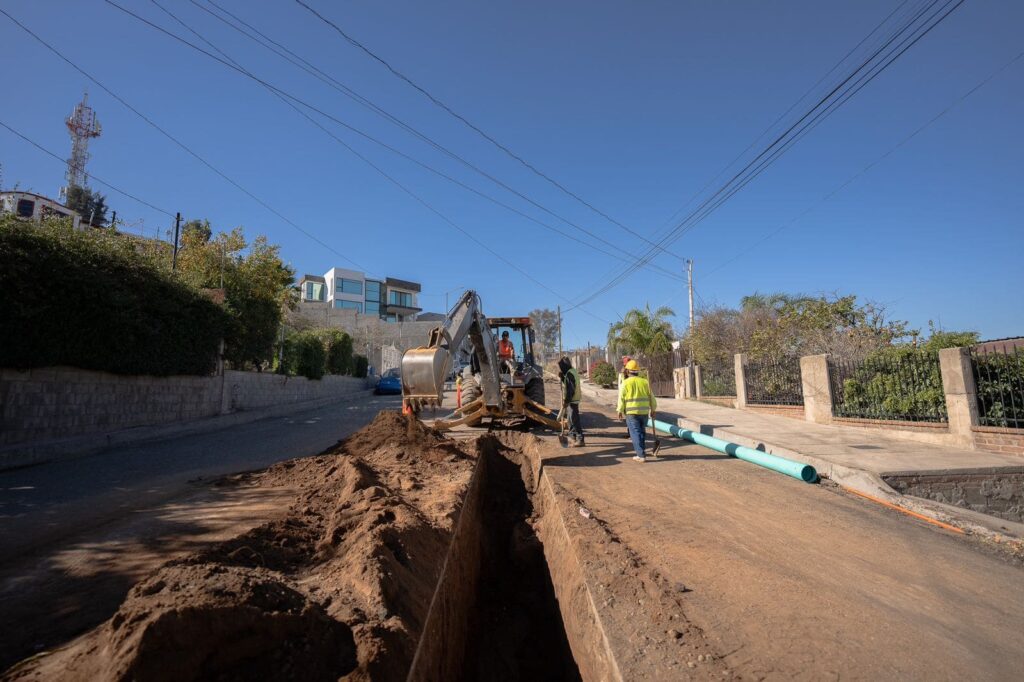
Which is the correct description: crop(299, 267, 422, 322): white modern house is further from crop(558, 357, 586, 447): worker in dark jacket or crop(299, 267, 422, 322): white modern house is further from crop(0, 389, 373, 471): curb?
crop(558, 357, 586, 447): worker in dark jacket

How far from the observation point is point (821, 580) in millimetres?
3721

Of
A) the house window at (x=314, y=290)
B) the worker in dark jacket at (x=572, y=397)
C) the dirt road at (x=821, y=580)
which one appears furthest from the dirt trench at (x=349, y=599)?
the house window at (x=314, y=290)

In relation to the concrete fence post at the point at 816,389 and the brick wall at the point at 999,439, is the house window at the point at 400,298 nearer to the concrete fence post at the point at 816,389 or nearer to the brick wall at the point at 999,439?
the concrete fence post at the point at 816,389

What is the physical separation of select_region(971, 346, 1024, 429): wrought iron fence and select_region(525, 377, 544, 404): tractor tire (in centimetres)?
778

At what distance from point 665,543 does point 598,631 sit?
144 cm

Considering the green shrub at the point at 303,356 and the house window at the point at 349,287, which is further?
the house window at the point at 349,287

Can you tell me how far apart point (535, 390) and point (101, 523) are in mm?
7876

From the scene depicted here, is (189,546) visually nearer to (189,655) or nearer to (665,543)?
(189,655)

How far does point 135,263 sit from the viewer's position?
11312 millimetres

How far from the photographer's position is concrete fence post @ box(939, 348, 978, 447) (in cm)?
859

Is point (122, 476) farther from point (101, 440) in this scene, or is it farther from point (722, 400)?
point (722, 400)

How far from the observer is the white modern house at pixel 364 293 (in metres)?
54.2

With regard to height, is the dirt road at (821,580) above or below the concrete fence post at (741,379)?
below

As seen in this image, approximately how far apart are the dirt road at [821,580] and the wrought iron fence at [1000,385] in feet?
14.1
